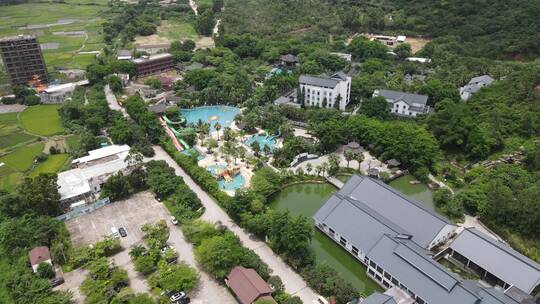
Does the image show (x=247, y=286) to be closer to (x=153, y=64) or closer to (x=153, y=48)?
(x=153, y=64)

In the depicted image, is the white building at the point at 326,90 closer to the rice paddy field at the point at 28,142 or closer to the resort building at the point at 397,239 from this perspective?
the resort building at the point at 397,239

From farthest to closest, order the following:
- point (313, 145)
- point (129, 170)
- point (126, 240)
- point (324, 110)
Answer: point (324, 110) < point (313, 145) < point (129, 170) < point (126, 240)

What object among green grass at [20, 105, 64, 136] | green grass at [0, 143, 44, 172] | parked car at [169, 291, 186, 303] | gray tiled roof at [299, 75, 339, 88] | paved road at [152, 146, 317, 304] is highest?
gray tiled roof at [299, 75, 339, 88]

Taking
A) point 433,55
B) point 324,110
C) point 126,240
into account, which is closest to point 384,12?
point 433,55

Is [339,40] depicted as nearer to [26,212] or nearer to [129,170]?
[129,170]

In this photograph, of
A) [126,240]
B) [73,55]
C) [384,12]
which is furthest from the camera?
[384,12]

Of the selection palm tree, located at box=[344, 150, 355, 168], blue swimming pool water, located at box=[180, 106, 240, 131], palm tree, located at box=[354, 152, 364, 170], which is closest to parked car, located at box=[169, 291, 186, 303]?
palm tree, located at box=[344, 150, 355, 168]

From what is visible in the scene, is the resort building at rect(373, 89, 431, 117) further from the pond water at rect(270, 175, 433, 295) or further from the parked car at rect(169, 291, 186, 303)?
the parked car at rect(169, 291, 186, 303)
